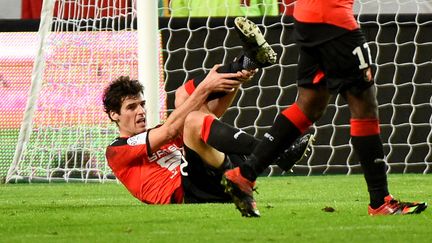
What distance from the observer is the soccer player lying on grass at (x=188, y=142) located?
5.46 m

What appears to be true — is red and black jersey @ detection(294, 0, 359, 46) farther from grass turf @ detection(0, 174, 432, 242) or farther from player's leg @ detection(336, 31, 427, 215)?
grass turf @ detection(0, 174, 432, 242)

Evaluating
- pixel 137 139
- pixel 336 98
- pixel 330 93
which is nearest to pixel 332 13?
pixel 330 93

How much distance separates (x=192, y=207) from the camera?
213 inches

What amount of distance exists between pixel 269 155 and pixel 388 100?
443 cm

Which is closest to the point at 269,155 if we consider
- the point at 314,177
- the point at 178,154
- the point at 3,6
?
the point at 178,154

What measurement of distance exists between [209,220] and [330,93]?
2.28ft

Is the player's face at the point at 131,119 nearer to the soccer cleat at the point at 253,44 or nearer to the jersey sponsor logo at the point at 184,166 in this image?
the jersey sponsor logo at the point at 184,166

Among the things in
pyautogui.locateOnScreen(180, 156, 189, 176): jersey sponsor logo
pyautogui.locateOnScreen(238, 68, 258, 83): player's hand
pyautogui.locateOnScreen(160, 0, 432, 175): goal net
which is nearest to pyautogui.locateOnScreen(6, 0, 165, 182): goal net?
pyautogui.locateOnScreen(160, 0, 432, 175): goal net

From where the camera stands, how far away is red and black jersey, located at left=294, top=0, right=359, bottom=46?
15.1ft

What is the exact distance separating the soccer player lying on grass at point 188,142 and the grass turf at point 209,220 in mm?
192

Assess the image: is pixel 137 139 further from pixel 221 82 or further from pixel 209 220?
pixel 209 220

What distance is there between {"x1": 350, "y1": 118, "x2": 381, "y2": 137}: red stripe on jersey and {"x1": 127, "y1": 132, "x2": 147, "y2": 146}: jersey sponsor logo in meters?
1.45

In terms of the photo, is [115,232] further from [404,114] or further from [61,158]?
[404,114]

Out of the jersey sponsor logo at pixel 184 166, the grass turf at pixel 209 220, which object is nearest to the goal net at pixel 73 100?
the grass turf at pixel 209 220
